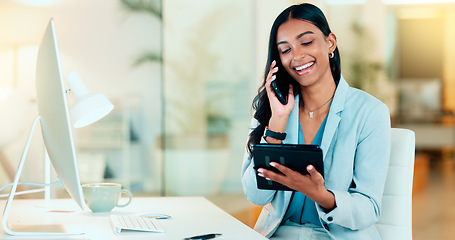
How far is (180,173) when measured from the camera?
434 centimetres

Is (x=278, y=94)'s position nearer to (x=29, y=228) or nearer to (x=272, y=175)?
(x=272, y=175)

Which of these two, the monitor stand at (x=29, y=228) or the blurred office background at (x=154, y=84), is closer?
the monitor stand at (x=29, y=228)

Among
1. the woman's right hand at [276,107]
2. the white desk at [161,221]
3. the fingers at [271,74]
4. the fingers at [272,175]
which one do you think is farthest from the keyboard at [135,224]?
the fingers at [271,74]

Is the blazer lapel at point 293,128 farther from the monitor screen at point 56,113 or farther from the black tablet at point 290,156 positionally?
the monitor screen at point 56,113

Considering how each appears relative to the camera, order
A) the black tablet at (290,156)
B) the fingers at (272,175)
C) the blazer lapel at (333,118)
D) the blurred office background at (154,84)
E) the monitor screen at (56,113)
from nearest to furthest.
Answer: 1. the monitor screen at (56,113)
2. the black tablet at (290,156)
3. the fingers at (272,175)
4. the blazer lapel at (333,118)
5. the blurred office background at (154,84)

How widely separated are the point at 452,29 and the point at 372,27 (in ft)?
21.0

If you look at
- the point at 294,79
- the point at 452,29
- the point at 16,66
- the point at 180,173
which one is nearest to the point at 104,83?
the point at 16,66

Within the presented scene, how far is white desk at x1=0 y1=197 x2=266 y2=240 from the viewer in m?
1.45

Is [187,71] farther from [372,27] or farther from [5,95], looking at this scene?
[372,27]

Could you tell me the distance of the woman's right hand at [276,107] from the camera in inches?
76.5

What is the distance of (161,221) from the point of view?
1652mm

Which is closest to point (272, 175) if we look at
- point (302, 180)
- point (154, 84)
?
point (302, 180)

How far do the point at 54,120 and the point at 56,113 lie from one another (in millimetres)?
43

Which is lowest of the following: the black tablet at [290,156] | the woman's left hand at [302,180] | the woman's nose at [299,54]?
the woman's left hand at [302,180]
